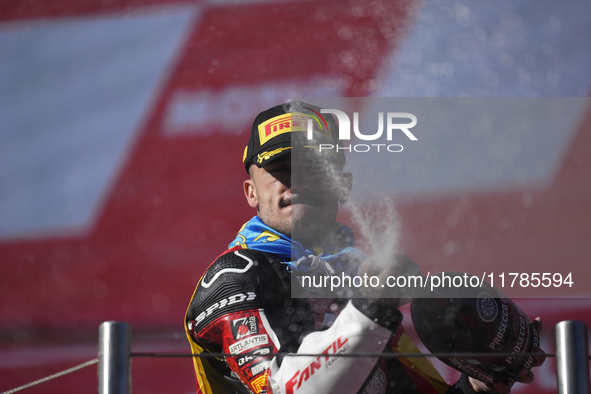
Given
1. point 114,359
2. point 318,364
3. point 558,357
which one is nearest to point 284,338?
point 318,364

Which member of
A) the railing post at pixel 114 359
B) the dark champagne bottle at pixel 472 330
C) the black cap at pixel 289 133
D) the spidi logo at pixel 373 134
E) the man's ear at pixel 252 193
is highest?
the spidi logo at pixel 373 134

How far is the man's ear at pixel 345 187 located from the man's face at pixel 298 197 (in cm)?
3

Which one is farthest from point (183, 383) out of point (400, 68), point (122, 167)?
point (400, 68)

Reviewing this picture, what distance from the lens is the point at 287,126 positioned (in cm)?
80

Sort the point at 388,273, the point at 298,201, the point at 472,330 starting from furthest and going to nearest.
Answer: the point at 298,201 → the point at 472,330 → the point at 388,273

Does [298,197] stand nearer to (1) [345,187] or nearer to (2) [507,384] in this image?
(1) [345,187]

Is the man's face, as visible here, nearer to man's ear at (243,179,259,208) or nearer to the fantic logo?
man's ear at (243,179,259,208)

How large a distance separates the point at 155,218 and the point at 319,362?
50.1 inches

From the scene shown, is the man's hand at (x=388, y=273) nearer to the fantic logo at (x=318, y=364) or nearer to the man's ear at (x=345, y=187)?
the fantic logo at (x=318, y=364)

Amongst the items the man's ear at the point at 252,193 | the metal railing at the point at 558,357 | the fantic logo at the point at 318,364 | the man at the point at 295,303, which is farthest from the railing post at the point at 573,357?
the man's ear at the point at 252,193

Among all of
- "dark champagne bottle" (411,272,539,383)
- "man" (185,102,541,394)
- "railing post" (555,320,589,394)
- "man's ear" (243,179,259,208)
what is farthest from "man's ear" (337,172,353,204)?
"railing post" (555,320,589,394)

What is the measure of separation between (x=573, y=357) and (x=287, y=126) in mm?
521

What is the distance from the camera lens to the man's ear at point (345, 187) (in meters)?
0.85

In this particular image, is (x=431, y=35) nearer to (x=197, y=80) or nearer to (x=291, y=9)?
(x=291, y=9)
